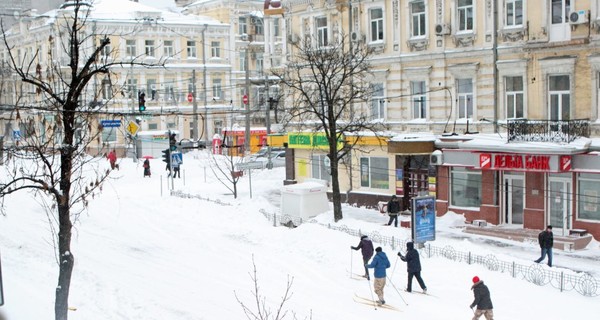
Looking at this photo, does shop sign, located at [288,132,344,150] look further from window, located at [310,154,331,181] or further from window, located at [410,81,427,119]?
window, located at [410,81,427,119]

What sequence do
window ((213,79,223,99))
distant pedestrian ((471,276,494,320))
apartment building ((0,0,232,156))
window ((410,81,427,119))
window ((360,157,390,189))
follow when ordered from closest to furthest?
distant pedestrian ((471,276,494,320)) → window ((410,81,427,119)) → window ((360,157,390,189)) → apartment building ((0,0,232,156)) → window ((213,79,223,99))

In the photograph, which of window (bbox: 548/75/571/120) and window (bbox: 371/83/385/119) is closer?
window (bbox: 548/75/571/120)

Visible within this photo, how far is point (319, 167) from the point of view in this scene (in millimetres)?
37125

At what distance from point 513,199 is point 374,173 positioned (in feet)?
23.3

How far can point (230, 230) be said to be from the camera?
→ 28.2m

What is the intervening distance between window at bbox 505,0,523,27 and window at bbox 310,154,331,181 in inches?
454

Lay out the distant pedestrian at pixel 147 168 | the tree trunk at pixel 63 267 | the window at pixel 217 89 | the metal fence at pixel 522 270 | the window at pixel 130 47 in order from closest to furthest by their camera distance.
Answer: the tree trunk at pixel 63 267 → the metal fence at pixel 522 270 → the distant pedestrian at pixel 147 168 → the window at pixel 130 47 → the window at pixel 217 89

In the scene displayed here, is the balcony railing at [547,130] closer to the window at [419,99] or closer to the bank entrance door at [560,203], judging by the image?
the bank entrance door at [560,203]

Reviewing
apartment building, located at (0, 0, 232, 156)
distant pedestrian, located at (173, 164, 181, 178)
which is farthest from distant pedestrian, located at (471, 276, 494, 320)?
apartment building, located at (0, 0, 232, 156)

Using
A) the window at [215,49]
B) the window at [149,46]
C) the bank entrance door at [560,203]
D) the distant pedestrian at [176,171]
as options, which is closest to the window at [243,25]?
the window at [215,49]

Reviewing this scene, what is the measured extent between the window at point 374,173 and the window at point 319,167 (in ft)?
8.21

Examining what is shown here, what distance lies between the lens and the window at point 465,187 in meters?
29.8

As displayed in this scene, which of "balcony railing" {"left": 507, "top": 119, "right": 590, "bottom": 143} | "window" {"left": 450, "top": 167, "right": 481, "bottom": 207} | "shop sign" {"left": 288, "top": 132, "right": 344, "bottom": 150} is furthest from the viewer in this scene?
"shop sign" {"left": 288, "top": 132, "right": 344, "bottom": 150}

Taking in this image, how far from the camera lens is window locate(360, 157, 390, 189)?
3331 centimetres
